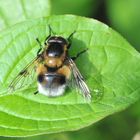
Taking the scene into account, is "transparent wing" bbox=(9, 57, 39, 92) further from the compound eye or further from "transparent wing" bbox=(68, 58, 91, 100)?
"transparent wing" bbox=(68, 58, 91, 100)

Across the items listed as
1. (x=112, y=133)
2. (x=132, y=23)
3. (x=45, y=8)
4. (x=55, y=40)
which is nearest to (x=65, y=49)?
(x=55, y=40)

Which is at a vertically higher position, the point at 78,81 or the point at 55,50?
the point at 55,50

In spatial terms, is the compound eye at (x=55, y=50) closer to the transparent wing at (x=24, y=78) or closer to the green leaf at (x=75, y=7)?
the transparent wing at (x=24, y=78)

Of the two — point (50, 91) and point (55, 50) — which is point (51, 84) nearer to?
point (50, 91)

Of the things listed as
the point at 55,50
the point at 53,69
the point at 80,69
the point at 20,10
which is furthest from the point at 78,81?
the point at 20,10

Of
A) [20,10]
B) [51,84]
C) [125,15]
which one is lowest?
[125,15]

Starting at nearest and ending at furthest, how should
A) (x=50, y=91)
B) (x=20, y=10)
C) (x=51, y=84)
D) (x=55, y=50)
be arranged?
(x=50, y=91) → (x=51, y=84) → (x=55, y=50) → (x=20, y=10)
